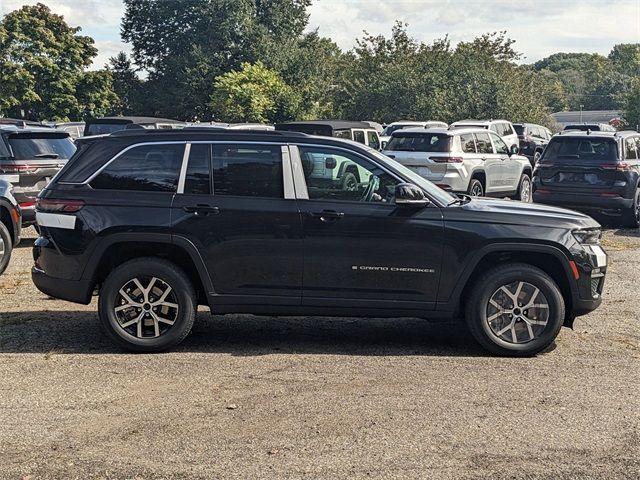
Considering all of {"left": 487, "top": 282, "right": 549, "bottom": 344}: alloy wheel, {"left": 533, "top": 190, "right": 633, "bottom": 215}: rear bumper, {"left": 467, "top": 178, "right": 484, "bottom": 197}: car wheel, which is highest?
{"left": 467, "top": 178, "right": 484, "bottom": 197}: car wheel

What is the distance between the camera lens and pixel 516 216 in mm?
6730

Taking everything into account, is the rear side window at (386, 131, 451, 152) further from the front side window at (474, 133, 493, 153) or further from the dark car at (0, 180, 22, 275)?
the dark car at (0, 180, 22, 275)

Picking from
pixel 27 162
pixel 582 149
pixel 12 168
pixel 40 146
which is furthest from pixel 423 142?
pixel 12 168

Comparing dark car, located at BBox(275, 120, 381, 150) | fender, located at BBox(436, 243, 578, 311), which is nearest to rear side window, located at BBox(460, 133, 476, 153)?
dark car, located at BBox(275, 120, 381, 150)

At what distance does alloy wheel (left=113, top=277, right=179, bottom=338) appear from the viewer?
6684 millimetres

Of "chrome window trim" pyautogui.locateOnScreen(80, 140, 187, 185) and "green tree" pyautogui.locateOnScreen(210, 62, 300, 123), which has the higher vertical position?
"green tree" pyautogui.locateOnScreen(210, 62, 300, 123)

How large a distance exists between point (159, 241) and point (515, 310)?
2.99 m

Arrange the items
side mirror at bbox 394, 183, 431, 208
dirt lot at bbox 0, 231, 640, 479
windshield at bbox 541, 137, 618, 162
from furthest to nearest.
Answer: windshield at bbox 541, 137, 618, 162 → side mirror at bbox 394, 183, 431, 208 → dirt lot at bbox 0, 231, 640, 479

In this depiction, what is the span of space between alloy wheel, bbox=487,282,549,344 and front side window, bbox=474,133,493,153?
35.1 ft

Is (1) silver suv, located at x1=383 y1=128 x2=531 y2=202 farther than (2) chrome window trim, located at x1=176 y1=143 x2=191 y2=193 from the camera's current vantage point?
Yes

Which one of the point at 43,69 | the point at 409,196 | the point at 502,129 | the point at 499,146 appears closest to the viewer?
the point at 409,196

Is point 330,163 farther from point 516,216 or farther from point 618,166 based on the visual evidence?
point 618,166

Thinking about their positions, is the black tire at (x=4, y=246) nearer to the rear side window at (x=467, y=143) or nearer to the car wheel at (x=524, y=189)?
the rear side window at (x=467, y=143)

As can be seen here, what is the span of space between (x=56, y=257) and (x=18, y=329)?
109cm
